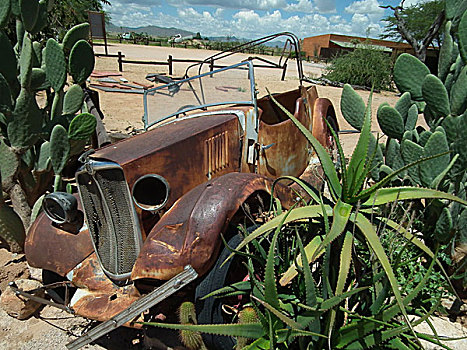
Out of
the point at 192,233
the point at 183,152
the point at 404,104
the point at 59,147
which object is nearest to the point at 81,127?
the point at 59,147

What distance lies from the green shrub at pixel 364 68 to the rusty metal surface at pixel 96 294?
17.2 m

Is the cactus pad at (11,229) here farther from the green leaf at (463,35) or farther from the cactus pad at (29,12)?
the green leaf at (463,35)

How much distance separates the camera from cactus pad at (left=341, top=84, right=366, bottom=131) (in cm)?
315

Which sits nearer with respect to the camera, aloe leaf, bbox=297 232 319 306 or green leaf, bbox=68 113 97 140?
aloe leaf, bbox=297 232 319 306

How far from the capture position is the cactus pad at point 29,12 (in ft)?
12.2

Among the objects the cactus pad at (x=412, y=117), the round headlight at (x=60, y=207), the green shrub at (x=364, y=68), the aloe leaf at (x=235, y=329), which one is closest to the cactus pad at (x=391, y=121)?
the cactus pad at (x=412, y=117)

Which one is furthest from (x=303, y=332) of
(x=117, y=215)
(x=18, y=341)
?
(x=18, y=341)

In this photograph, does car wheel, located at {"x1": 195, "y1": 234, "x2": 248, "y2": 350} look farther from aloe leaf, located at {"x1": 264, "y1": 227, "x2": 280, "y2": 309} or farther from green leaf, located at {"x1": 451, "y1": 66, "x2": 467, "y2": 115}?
green leaf, located at {"x1": 451, "y1": 66, "x2": 467, "y2": 115}

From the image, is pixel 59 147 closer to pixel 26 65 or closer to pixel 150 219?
pixel 26 65

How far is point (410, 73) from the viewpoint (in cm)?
320

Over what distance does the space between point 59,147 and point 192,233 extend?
231 cm

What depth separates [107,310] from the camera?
2.26 m

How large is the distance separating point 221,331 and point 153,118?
2.49 metres

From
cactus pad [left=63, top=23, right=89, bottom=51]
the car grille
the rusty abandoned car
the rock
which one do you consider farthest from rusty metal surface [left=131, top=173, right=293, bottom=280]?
cactus pad [left=63, top=23, right=89, bottom=51]
